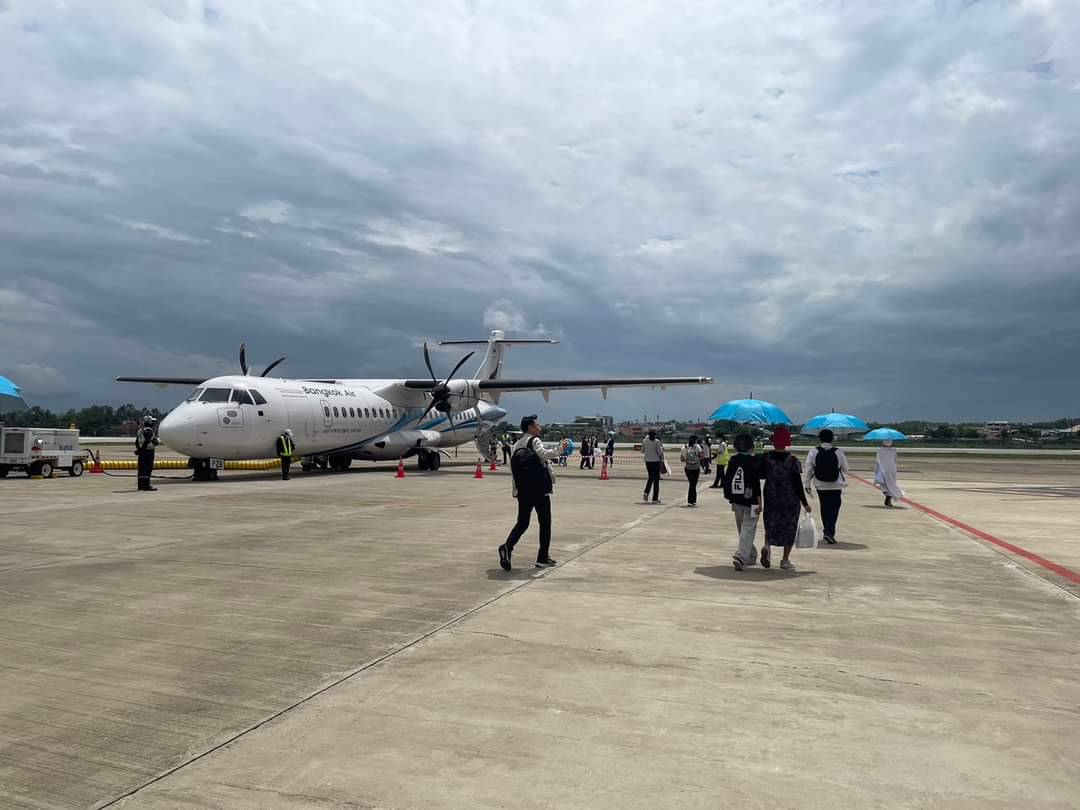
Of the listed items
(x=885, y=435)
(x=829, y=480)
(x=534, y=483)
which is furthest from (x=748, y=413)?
(x=534, y=483)

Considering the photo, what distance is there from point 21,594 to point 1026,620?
8.69m

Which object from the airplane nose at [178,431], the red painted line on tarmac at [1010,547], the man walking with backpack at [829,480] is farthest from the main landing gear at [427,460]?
the man walking with backpack at [829,480]

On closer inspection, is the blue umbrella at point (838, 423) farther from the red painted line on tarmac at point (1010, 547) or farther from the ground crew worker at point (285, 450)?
the ground crew worker at point (285, 450)

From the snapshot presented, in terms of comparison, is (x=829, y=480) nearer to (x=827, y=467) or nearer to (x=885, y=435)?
(x=827, y=467)

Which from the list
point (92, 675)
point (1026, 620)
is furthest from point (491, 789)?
point (1026, 620)

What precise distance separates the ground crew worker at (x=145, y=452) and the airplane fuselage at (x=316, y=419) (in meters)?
0.37

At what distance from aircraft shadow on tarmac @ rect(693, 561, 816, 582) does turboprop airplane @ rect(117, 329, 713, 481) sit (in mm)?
15305

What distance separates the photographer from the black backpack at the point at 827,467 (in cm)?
1103

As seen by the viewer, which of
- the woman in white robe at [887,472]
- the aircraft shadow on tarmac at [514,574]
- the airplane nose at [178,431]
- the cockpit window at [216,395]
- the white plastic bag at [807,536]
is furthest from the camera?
the cockpit window at [216,395]

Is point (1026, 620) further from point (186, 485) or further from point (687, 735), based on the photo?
point (186, 485)

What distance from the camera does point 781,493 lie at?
849 centimetres

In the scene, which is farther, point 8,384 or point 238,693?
point 8,384

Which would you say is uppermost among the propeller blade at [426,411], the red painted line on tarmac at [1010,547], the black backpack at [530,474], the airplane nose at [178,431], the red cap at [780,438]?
the propeller blade at [426,411]

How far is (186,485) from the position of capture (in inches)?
775
